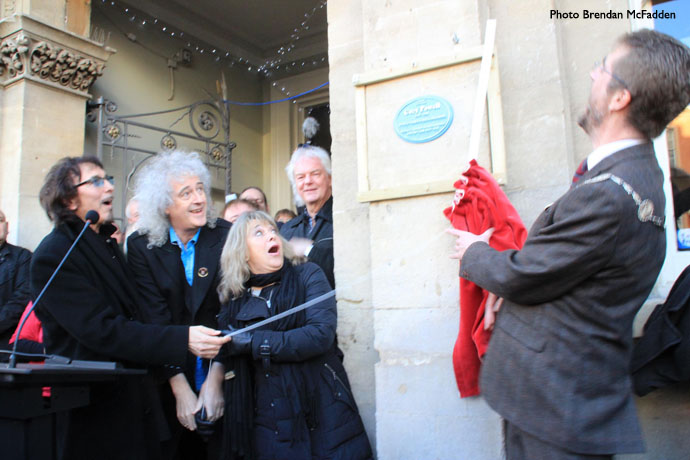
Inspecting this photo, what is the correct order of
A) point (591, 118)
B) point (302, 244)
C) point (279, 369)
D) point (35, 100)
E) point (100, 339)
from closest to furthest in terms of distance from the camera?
point (591, 118) → point (100, 339) → point (279, 369) → point (302, 244) → point (35, 100)

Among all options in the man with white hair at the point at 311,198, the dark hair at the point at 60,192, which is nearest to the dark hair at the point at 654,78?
the man with white hair at the point at 311,198

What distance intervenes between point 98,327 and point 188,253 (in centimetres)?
76

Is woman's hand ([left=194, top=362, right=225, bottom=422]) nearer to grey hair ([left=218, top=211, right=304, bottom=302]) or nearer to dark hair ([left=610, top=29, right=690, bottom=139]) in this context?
grey hair ([left=218, top=211, right=304, bottom=302])

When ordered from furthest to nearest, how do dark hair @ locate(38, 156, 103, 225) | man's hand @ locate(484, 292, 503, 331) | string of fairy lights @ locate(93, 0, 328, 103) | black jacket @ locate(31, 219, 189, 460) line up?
string of fairy lights @ locate(93, 0, 328, 103) → dark hair @ locate(38, 156, 103, 225) → black jacket @ locate(31, 219, 189, 460) → man's hand @ locate(484, 292, 503, 331)

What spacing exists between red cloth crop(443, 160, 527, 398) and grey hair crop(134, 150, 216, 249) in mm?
1617

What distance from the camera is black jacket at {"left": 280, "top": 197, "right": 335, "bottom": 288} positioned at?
3.00 metres

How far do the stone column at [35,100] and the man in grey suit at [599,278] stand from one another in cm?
460

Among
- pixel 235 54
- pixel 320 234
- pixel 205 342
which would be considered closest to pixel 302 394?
pixel 205 342

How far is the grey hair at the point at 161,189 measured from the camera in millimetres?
2875

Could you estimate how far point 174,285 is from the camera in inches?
108

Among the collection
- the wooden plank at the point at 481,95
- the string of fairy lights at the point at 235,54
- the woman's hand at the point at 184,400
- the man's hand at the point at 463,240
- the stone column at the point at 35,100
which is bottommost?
the woman's hand at the point at 184,400

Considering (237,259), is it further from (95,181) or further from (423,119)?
(423,119)

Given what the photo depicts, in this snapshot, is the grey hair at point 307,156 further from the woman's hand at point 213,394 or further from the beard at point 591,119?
the beard at point 591,119

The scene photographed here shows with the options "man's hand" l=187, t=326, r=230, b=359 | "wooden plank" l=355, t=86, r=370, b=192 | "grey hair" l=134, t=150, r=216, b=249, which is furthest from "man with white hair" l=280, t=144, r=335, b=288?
"man's hand" l=187, t=326, r=230, b=359
